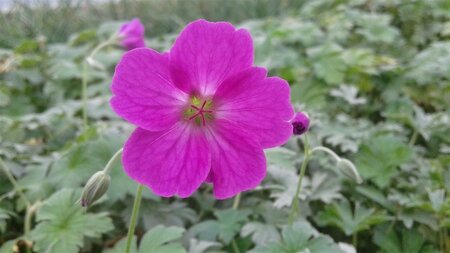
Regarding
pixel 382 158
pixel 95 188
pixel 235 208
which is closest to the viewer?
pixel 95 188

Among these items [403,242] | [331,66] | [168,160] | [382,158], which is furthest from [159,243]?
[331,66]

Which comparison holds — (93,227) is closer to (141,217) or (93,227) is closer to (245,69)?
(141,217)

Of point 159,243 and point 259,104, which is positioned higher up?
point 259,104

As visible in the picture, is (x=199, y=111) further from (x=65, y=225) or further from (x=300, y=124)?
(x=65, y=225)

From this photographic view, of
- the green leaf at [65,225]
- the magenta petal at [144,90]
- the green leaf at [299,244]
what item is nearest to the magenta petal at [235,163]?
the magenta petal at [144,90]

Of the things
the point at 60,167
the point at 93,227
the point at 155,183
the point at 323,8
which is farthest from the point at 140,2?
the point at 155,183

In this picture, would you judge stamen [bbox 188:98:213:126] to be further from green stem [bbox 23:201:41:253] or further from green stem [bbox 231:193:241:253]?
green stem [bbox 23:201:41:253]
